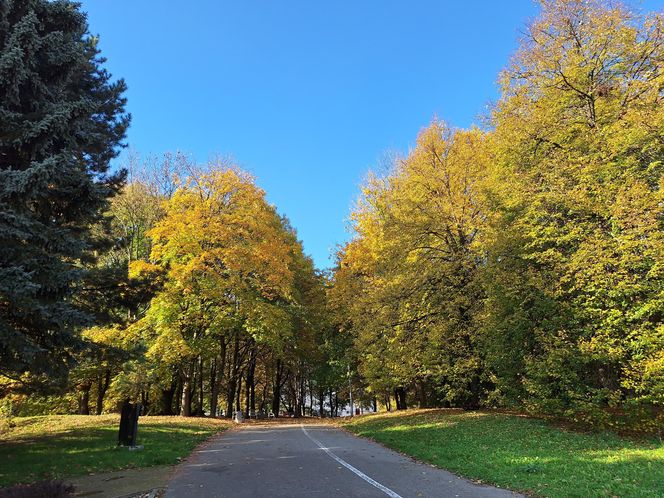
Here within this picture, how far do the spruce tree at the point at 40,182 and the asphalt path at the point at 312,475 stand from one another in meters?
3.94

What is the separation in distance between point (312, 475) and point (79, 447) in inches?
303

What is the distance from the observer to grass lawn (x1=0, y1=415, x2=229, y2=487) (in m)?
10.1

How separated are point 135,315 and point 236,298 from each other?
6542mm

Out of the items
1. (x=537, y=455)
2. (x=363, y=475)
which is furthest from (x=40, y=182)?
(x=537, y=455)

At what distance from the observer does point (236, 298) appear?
984 inches

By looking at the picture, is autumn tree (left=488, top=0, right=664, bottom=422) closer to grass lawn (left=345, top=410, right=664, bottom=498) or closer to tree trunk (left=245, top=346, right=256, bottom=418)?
grass lawn (left=345, top=410, right=664, bottom=498)

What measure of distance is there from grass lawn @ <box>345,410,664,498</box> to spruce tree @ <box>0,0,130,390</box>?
8738mm

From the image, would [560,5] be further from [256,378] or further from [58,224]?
[256,378]

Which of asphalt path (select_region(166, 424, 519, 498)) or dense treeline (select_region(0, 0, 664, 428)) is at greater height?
dense treeline (select_region(0, 0, 664, 428))

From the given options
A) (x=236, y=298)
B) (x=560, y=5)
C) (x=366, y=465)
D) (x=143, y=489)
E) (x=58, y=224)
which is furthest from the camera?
(x=236, y=298)

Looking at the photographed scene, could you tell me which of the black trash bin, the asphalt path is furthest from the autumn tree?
the black trash bin

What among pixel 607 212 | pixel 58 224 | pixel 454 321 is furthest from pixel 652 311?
pixel 58 224

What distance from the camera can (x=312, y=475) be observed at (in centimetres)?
916

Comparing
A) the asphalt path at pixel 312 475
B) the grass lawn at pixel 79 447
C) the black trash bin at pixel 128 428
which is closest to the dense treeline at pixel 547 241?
the asphalt path at pixel 312 475
